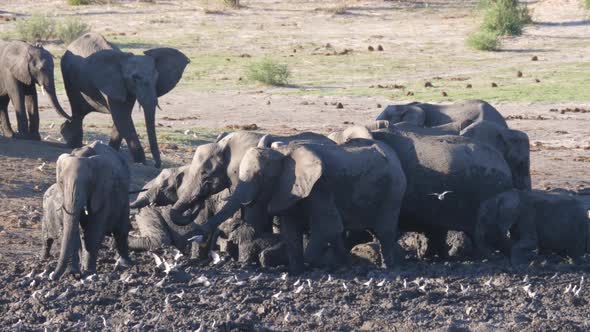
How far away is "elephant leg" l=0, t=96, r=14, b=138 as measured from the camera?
61.8 ft

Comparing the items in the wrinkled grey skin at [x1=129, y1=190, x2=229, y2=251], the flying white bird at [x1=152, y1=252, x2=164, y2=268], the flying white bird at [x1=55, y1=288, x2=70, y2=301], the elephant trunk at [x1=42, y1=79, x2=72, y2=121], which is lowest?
the elephant trunk at [x1=42, y1=79, x2=72, y2=121]

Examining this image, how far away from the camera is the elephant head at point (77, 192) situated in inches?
430

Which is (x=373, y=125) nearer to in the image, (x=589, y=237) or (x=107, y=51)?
(x=589, y=237)

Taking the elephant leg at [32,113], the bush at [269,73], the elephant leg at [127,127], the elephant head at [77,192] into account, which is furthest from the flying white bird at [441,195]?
the bush at [269,73]

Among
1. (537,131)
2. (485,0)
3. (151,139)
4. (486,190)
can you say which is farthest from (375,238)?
(485,0)

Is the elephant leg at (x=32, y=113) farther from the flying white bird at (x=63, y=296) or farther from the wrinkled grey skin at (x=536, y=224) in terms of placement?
the flying white bird at (x=63, y=296)

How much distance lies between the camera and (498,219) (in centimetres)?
1234

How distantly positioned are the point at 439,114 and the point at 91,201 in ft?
19.3

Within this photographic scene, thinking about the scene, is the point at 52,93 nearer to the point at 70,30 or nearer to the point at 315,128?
the point at 315,128

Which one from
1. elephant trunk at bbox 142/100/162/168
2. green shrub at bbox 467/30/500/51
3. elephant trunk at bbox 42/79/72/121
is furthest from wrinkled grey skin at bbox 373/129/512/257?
green shrub at bbox 467/30/500/51

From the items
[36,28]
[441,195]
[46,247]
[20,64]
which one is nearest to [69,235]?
[46,247]

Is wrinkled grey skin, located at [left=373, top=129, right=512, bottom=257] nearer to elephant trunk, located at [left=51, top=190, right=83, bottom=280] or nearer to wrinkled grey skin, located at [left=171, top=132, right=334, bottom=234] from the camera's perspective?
wrinkled grey skin, located at [left=171, top=132, right=334, bottom=234]

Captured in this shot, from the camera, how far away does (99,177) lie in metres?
11.2

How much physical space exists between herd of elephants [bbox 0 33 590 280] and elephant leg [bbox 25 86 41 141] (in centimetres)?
591
